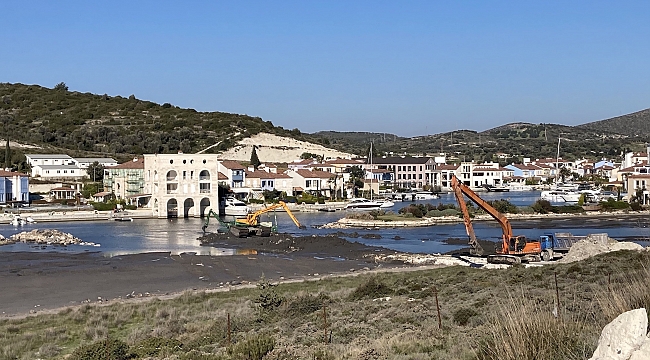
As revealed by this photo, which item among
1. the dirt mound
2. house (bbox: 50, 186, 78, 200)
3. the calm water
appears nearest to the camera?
the dirt mound

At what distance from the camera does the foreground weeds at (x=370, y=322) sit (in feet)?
23.6

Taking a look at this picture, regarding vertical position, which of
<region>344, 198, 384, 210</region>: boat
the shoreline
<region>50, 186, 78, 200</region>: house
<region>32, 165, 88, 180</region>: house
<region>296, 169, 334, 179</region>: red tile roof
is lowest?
the shoreline

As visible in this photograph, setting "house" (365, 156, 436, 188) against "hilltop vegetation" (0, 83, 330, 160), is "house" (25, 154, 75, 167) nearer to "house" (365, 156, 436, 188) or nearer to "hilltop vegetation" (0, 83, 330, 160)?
"hilltop vegetation" (0, 83, 330, 160)

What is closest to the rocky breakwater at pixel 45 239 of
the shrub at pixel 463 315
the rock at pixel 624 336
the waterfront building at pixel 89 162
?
the shrub at pixel 463 315

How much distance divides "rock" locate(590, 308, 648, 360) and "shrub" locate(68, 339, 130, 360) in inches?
319

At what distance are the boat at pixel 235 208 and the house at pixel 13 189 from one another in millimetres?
17199

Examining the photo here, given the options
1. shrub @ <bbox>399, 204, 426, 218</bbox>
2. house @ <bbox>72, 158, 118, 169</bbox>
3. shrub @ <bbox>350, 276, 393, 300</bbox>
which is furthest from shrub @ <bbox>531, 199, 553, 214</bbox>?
house @ <bbox>72, 158, 118, 169</bbox>

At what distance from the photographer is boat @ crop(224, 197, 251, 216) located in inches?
2341

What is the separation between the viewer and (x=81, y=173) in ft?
267

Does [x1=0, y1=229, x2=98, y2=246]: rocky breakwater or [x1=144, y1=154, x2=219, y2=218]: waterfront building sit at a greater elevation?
[x1=144, y1=154, x2=219, y2=218]: waterfront building

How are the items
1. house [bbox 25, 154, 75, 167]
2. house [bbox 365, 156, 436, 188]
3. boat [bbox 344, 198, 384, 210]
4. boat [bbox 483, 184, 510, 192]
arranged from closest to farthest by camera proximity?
boat [bbox 344, 198, 384, 210] → house [bbox 25, 154, 75, 167] → boat [bbox 483, 184, 510, 192] → house [bbox 365, 156, 436, 188]

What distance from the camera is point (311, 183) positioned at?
77000 mm

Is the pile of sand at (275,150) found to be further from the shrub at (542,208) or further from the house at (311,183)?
the shrub at (542,208)

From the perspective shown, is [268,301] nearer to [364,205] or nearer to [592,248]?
[592,248]
